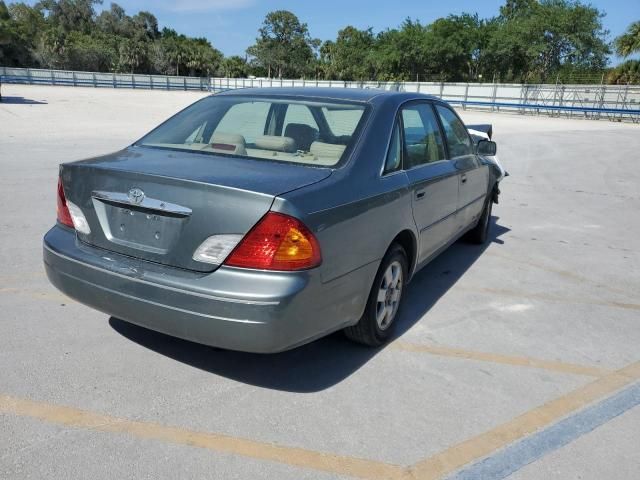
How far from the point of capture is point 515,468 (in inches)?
99.5

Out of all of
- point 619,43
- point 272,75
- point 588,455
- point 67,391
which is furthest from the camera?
point 272,75

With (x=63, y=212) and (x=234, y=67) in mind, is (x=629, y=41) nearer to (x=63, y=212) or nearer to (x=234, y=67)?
(x=63, y=212)

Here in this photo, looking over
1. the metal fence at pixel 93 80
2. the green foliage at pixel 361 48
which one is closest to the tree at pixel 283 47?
the green foliage at pixel 361 48

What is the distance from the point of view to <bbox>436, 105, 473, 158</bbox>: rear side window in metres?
4.75

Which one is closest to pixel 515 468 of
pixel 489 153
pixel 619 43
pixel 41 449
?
pixel 41 449

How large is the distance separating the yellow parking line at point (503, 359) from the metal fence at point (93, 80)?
195ft

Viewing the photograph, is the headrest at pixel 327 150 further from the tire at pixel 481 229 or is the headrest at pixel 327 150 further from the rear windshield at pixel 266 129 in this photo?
the tire at pixel 481 229

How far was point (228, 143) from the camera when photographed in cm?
352

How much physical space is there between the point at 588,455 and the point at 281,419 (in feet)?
4.88

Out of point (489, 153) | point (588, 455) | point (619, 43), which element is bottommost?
point (588, 455)

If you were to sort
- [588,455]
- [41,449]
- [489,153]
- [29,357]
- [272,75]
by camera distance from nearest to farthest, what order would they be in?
[41,449] < [588,455] < [29,357] < [489,153] < [272,75]

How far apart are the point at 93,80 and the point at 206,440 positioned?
61.8m

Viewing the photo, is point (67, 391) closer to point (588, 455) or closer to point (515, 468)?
point (515, 468)

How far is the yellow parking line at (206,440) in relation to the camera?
8.16ft
